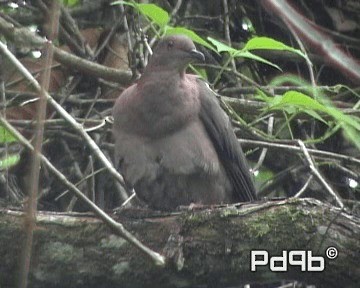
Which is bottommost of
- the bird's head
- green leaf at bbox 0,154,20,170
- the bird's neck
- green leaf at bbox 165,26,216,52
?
green leaf at bbox 0,154,20,170

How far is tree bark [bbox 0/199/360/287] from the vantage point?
2701 mm

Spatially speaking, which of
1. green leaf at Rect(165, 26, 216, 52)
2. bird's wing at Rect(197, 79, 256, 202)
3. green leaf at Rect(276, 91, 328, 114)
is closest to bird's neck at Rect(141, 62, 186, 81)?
bird's wing at Rect(197, 79, 256, 202)

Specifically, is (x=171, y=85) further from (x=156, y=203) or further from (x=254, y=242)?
(x=254, y=242)

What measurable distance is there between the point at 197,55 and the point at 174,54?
140mm

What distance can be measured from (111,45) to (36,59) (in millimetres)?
381

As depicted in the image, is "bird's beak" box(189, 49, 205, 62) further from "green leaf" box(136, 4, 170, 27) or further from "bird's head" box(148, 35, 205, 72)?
"green leaf" box(136, 4, 170, 27)

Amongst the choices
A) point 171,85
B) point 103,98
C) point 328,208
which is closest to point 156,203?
point 171,85

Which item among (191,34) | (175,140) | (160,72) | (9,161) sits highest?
(191,34)

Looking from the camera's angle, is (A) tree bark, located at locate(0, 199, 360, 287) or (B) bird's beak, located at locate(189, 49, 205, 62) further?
(B) bird's beak, located at locate(189, 49, 205, 62)

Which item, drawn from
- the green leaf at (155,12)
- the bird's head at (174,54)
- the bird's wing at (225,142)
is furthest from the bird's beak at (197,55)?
the green leaf at (155,12)

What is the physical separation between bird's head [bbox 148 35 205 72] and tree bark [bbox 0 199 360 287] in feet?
3.52

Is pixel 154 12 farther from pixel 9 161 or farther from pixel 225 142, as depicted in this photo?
pixel 225 142

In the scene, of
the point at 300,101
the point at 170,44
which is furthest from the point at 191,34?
the point at 170,44

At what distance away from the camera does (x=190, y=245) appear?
9.15 feet
